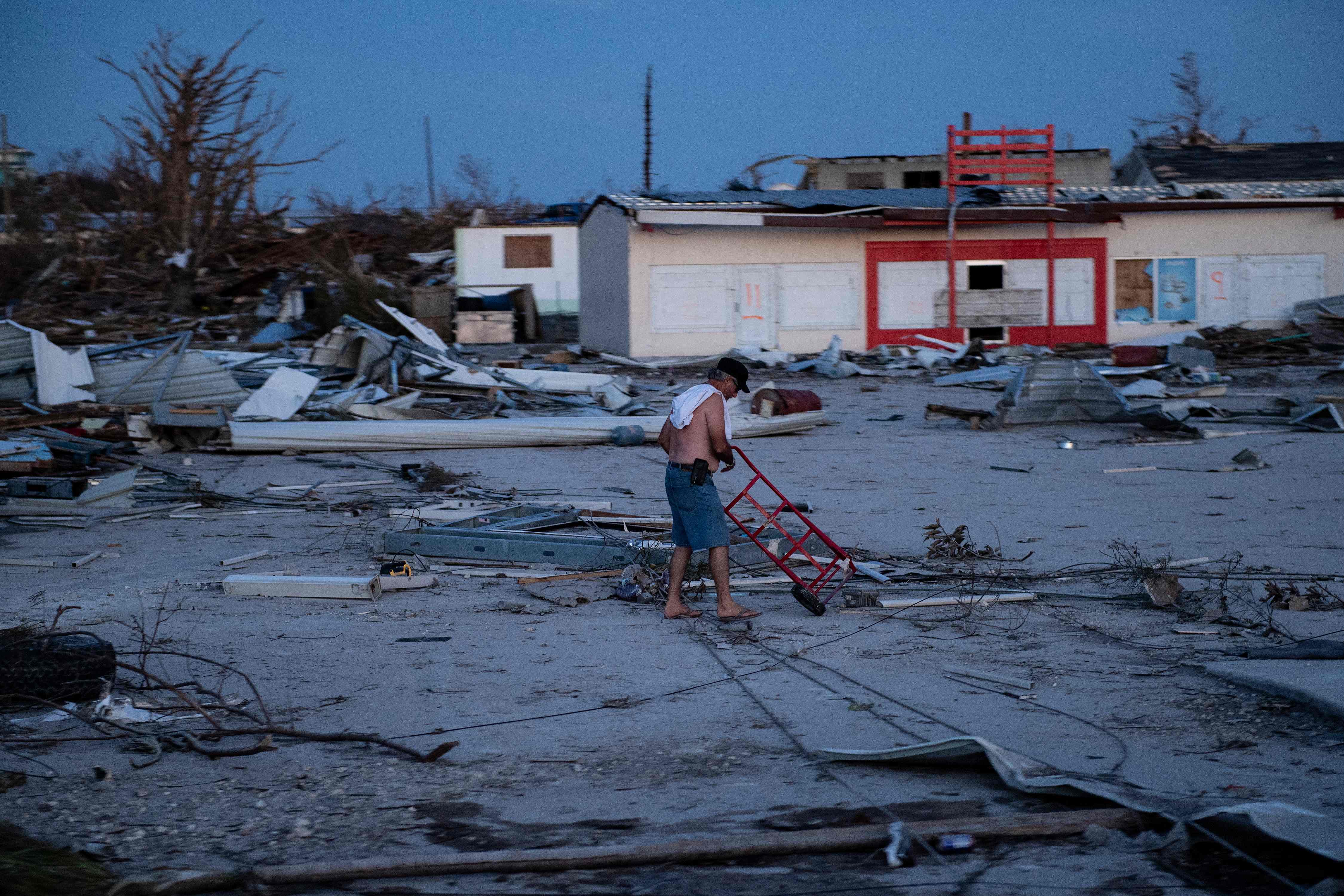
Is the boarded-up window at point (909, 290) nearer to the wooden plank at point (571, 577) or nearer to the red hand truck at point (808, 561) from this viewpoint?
the red hand truck at point (808, 561)

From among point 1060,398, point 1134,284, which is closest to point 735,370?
point 1060,398

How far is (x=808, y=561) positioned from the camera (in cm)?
655

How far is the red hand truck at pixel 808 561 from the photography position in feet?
18.4

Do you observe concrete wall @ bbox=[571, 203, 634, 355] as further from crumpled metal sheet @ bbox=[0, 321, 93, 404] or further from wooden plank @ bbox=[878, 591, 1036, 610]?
wooden plank @ bbox=[878, 591, 1036, 610]

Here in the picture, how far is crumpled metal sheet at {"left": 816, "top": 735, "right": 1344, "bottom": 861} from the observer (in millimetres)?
2762

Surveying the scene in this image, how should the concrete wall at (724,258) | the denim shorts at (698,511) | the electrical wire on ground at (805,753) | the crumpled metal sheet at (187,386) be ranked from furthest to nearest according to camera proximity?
the concrete wall at (724,258) < the crumpled metal sheet at (187,386) < the denim shorts at (698,511) < the electrical wire on ground at (805,753)

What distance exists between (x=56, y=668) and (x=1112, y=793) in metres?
3.89

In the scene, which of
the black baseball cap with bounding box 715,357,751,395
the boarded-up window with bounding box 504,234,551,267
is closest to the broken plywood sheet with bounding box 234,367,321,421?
the black baseball cap with bounding box 715,357,751,395

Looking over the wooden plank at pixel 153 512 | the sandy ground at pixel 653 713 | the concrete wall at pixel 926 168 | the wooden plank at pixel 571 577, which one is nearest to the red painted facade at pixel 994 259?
the concrete wall at pixel 926 168

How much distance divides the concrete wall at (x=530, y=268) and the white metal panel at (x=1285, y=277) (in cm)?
1616

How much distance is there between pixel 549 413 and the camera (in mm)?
14703

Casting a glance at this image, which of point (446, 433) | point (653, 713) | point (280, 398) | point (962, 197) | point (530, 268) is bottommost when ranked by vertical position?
point (653, 713)

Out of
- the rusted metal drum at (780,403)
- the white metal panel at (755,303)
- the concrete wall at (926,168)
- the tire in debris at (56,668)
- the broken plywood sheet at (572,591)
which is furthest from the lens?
the concrete wall at (926,168)

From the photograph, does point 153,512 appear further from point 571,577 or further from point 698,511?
point 698,511
